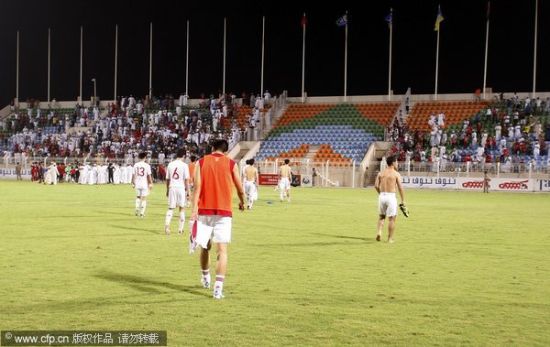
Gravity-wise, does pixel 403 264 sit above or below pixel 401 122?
below

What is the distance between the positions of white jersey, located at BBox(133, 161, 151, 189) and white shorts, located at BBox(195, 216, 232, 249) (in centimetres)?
1174

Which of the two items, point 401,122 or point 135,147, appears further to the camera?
point 135,147

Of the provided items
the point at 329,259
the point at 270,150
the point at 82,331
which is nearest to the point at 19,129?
the point at 270,150

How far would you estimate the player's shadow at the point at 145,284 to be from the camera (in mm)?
10164

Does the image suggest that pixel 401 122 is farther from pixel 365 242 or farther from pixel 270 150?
pixel 365 242

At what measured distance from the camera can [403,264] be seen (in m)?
13.2

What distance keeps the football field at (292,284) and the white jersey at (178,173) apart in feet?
4.36

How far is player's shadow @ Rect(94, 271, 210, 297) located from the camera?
10.2m

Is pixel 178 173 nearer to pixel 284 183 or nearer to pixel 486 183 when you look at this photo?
pixel 284 183

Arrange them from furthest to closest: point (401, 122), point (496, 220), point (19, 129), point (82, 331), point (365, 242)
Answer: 1. point (19, 129)
2. point (401, 122)
3. point (496, 220)
4. point (365, 242)
5. point (82, 331)

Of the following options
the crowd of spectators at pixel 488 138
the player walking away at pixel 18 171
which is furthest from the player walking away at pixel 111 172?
the crowd of spectators at pixel 488 138

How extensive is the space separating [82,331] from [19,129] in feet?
222

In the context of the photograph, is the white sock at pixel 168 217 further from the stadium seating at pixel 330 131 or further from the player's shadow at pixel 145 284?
the stadium seating at pixel 330 131

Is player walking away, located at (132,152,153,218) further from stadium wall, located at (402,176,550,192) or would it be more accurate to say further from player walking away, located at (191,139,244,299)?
stadium wall, located at (402,176,550,192)
